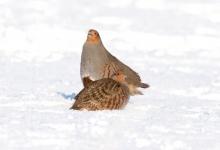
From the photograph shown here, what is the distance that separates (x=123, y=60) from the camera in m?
13.8

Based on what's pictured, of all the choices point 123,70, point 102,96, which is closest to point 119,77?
point 123,70

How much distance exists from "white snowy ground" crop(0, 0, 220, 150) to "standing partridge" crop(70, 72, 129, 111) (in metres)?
0.15

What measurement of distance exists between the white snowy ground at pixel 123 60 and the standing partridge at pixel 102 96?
15cm

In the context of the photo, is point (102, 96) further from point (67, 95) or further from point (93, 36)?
point (93, 36)

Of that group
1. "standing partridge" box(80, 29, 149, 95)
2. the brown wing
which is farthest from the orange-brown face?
the brown wing

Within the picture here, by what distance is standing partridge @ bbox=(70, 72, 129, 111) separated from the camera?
26.6 feet

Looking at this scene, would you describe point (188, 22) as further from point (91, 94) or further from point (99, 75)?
point (91, 94)

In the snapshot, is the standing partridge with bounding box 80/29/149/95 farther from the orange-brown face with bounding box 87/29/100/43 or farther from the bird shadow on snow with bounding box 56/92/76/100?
the bird shadow on snow with bounding box 56/92/76/100

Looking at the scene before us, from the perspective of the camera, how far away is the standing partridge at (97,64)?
368 inches

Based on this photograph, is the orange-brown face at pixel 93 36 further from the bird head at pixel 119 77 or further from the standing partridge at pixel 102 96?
the standing partridge at pixel 102 96

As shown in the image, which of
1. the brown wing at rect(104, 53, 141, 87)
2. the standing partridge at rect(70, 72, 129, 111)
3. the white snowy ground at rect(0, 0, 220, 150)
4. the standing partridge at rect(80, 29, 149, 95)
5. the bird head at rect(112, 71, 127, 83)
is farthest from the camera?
the brown wing at rect(104, 53, 141, 87)

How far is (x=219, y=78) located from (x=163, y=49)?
10.9ft

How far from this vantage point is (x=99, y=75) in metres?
9.33

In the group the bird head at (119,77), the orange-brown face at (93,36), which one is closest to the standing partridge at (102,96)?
the bird head at (119,77)
